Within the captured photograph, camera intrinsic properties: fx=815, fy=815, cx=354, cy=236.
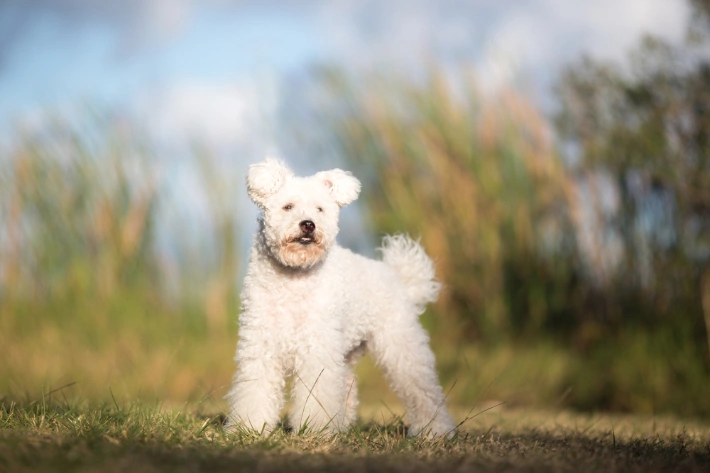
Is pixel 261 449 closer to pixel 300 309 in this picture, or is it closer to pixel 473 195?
pixel 300 309

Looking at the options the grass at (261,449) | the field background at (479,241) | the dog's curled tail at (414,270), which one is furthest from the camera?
the field background at (479,241)

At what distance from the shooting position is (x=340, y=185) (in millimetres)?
5012

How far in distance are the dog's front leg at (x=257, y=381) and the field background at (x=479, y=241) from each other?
14.4 ft

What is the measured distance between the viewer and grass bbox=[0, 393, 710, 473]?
3141 millimetres

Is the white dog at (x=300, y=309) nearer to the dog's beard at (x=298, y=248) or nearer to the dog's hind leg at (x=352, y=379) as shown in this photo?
the dog's beard at (x=298, y=248)

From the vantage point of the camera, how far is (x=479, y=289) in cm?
1016

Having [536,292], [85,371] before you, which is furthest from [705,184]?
[85,371]

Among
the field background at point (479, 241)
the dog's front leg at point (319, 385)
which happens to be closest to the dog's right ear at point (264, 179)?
the dog's front leg at point (319, 385)

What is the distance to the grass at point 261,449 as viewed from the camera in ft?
10.3

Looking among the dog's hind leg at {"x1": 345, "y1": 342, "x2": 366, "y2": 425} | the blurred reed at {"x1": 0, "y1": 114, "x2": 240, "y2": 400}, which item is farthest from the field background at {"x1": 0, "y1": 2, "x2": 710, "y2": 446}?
the dog's hind leg at {"x1": 345, "y1": 342, "x2": 366, "y2": 425}

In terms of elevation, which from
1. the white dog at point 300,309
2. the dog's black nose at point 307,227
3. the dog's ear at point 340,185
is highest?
the dog's ear at point 340,185

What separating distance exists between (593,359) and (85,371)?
5.66m

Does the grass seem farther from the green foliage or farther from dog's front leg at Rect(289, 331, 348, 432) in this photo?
the green foliage

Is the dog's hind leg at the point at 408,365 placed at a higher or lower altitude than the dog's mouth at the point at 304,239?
lower
